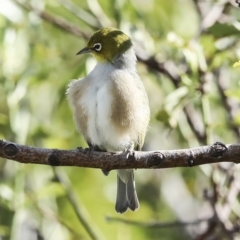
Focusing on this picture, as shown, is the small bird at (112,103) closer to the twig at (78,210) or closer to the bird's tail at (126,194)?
the bird's tail at (126,194)

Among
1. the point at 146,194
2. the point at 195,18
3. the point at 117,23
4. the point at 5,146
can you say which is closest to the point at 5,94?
the point at 117,23

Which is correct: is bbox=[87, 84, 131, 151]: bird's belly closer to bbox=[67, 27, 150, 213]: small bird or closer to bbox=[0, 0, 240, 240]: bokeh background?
bbox=[67, 27, 150, 213]: small bird

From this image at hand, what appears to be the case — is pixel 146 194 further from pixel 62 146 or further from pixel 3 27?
pixel 3 27

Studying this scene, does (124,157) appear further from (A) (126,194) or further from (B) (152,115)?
(B) (152,115)

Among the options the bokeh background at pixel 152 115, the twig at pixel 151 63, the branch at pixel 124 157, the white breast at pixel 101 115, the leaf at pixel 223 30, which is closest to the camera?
the branch at pixel 124 157

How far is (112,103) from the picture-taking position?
378 cm

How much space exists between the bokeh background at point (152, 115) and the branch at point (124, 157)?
1.63 feet

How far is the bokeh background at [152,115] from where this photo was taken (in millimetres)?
3697

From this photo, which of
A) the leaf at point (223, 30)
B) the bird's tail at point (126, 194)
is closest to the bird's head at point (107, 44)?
the bird's tail at point (126, 194)

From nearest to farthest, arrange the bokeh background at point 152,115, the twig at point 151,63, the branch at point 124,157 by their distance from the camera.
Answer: the branch at point 124,157
the bokeh background at point 152,115
the twig at point 151,63

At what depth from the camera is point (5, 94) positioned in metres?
4.06

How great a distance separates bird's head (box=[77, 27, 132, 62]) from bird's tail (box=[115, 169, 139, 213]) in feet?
2.49

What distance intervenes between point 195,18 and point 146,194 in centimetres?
161

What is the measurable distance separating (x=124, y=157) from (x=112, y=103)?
89 cm
